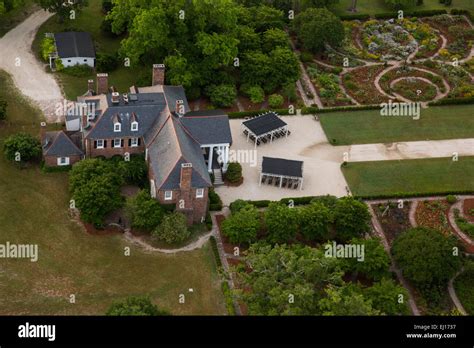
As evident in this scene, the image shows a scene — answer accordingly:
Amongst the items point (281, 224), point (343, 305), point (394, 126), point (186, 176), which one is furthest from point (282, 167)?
point (343, 305)

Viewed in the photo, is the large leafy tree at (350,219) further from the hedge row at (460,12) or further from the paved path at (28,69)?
the hedge row at (460,12)

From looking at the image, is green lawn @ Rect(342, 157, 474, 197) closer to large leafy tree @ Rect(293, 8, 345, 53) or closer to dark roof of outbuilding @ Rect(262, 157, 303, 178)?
dark roof of outbuilding @ Rect(262, 157, 303, 178)

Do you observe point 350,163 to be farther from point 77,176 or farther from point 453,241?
point 77,176

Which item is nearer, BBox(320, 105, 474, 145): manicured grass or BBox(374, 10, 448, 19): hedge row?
BBox(320, 105, 474, 145): manicured grass

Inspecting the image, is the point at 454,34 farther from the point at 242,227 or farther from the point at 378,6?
the point at 242,227

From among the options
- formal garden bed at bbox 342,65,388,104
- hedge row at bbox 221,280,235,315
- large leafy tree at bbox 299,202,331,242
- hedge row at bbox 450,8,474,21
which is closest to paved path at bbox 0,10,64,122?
hedge row at bbox 221,280,235,315

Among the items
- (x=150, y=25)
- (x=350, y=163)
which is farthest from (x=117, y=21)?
(x=350, y=163)
